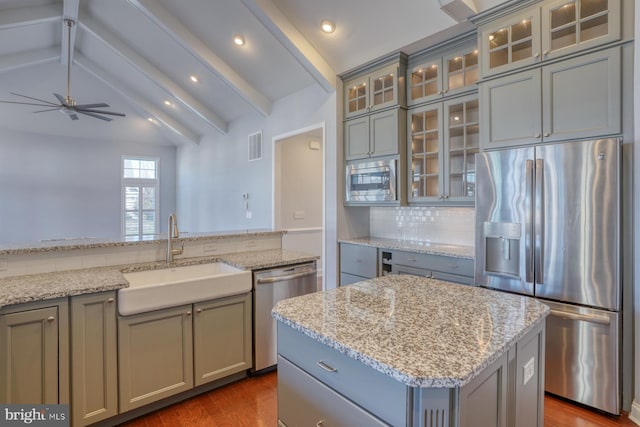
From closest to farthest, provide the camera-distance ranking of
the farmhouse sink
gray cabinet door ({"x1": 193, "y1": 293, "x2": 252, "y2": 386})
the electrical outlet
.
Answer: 1. the electrical outlet
2. the farmhouse sink
3. gray cabinet door ({"x1": 193, "y1": 293, "x2": 252, "y2": 386})

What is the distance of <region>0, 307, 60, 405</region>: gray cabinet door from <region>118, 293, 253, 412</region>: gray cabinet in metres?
0.32

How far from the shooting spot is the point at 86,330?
1904 mm

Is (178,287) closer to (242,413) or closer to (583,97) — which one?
(242,413)

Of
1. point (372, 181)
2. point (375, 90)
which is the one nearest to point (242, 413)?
point (372, 181)

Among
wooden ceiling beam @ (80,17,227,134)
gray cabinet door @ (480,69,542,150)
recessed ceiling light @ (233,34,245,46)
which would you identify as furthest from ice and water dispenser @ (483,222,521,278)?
wooden ceiling beam @ (80,17,227,134)

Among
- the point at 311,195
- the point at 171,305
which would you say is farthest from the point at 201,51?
the point at 171,305

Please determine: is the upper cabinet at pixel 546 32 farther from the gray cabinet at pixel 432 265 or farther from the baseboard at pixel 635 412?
the baseboard at pixel 635 412

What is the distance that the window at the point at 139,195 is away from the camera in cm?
805

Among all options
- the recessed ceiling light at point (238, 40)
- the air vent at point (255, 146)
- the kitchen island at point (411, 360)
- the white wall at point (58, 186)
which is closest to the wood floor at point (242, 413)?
the kitchen island at point (411, 360)

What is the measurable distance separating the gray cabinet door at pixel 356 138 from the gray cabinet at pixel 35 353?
119 inches

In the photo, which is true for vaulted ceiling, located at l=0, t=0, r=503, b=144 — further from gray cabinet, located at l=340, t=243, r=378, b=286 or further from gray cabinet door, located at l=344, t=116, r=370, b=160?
gray cabinet, located at l=340, t=243, r=378, b=286

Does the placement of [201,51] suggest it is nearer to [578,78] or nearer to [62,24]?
[62,24]

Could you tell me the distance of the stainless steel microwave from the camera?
11.8 feet

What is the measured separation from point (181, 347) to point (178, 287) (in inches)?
16.3
